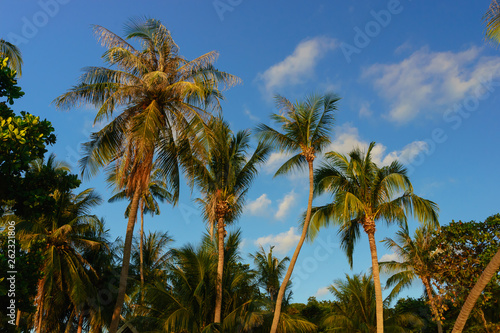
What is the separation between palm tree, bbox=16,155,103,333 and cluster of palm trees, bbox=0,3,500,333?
7 centimetres

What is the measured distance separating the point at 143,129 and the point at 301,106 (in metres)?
7.88

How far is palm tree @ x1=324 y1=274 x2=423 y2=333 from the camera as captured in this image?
20.6 meters

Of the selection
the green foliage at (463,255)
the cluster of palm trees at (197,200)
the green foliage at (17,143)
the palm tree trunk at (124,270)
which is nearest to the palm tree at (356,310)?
the cluster of palm trees at (197,200)

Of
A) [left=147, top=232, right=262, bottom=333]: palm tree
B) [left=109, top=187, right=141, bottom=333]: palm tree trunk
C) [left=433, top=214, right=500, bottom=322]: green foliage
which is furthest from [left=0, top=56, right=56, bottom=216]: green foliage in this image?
[left=433, top=214, right=500, bottom=322]: green foliage

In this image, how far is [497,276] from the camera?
1446cm

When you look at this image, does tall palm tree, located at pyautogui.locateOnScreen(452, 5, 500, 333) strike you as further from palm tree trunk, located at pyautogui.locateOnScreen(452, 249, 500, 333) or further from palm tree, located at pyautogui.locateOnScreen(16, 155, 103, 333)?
palm tree, located at pyautogui.locateOnScreen(16, 155, 103, 333)

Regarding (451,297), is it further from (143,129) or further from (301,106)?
(143,129)

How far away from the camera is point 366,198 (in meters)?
17.5

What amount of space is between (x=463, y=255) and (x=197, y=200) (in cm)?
1204

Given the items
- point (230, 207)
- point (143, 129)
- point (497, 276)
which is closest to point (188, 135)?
point (143, 129)

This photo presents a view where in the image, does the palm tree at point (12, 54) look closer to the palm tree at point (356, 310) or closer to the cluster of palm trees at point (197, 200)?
the cluster of palm trees at point (197, 200)

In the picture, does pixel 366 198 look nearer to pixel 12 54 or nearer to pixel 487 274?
pixel 487 274

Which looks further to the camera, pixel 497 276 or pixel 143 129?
pixel 497 276

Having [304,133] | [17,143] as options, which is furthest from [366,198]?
[17,143]
